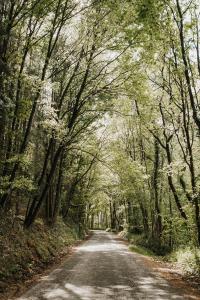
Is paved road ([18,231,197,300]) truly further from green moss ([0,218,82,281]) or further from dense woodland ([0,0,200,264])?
dense woodland ([0,0,200,264])

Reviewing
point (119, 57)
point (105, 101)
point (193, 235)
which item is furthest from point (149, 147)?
point (193, 235)

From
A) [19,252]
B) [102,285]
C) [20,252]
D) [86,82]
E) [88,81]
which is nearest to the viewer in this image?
[102,285]

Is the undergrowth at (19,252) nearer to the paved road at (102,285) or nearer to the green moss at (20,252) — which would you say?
the green moss at (20,252)

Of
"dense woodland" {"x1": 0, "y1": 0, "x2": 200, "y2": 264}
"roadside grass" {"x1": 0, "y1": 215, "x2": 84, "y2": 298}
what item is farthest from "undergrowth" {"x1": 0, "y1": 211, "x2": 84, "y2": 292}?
"dense woodland" {"x1": 0, "y1": 0, "x2": 200, "y2": 264}

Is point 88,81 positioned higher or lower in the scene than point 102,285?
higher

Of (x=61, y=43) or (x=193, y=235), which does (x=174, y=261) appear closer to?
(x=193, y=235)

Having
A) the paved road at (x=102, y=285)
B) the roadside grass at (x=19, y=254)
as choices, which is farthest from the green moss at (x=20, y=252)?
the paved road at (x=102, y=285)

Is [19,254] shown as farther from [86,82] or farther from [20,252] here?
[86,82]

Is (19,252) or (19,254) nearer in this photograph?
(19,254)

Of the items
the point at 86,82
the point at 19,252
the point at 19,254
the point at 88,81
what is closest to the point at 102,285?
the point at 19,254

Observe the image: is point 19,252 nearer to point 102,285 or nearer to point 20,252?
point 20,252

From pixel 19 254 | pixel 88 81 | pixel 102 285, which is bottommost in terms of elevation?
pixel 102 285

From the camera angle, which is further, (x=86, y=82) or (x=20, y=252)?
(x=86, y=82)

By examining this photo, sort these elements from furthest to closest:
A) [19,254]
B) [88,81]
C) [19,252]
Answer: [88,81] < [19,252] < [19,254]
